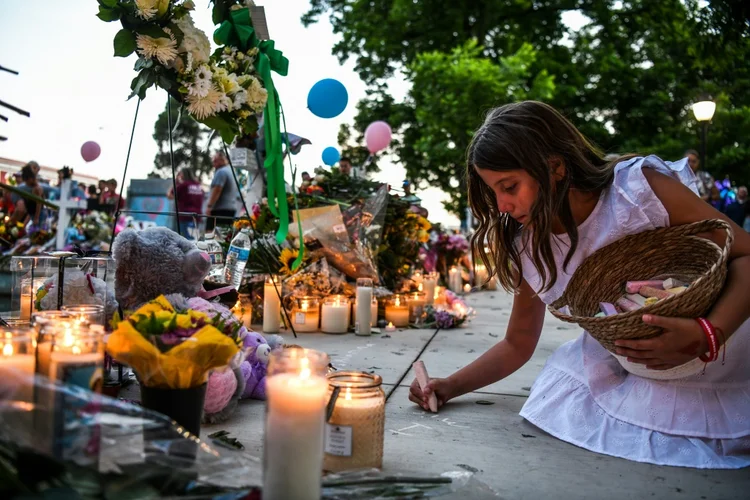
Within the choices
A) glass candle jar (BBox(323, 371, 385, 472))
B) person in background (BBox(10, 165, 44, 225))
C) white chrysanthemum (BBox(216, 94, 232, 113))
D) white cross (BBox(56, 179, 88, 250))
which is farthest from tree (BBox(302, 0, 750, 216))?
glass candle jar (BBox(323, 371, 385, 472))

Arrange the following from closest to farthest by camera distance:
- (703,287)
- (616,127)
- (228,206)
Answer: (703,287)
(228,206)
(616,127)

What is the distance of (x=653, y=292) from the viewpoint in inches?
73.9

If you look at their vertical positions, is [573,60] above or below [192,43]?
above

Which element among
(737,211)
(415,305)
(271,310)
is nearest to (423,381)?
(271,310)

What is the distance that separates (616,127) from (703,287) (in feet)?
62.3

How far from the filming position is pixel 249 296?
4.64 meters

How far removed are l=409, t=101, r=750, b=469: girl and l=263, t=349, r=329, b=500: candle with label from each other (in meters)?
1.05

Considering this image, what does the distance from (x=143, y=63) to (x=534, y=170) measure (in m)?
1.63

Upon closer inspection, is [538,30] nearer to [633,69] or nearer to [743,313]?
[633,69]

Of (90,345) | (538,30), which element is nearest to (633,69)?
(538,30)

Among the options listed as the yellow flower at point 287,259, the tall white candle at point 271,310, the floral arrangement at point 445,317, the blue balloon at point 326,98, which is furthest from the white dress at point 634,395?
the blue balloon at point 326,98

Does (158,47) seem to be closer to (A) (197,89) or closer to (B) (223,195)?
(A) (197,89)

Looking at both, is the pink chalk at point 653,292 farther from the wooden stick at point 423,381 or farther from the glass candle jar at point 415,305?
the glass candle jar at point 415,305

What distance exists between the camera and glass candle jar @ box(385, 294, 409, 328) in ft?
15.7
